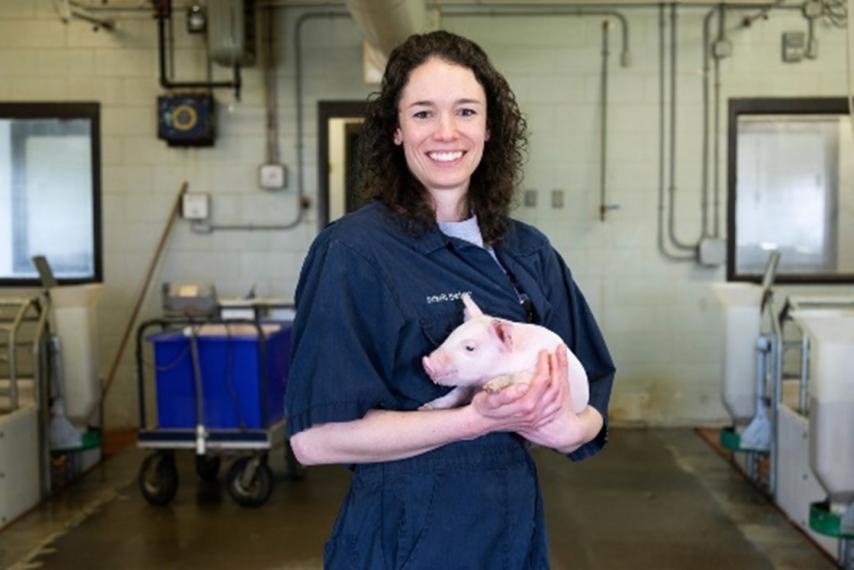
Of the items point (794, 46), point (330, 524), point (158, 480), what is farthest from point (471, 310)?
point (794, 46)

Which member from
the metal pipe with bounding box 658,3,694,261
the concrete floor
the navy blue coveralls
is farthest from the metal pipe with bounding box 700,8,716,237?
the navy blue coveralls

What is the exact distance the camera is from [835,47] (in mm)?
6180

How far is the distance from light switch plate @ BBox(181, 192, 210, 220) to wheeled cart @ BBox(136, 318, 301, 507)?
1.84m

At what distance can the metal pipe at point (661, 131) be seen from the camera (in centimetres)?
622

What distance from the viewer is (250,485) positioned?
451cm

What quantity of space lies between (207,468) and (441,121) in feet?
13.1

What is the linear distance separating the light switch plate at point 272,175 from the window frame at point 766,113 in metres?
3.02

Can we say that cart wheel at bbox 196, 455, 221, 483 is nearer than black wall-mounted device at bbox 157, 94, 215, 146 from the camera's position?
Yes

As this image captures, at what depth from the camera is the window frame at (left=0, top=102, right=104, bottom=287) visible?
6.23 metres

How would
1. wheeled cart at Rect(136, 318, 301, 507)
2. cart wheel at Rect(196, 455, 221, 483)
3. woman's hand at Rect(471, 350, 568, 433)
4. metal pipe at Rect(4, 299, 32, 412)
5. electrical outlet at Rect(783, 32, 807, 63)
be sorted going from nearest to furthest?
woman's hand at Rect(471, 350, 568, 433) < metal pipe at Rect(4, 299, 32, 412) < wheeled cart at Rect(136, 318, 301, 507) < cart wheel at Rect(196, 455, 221, 483) < electrical outlet at Rect(783, 32, 807, 63)

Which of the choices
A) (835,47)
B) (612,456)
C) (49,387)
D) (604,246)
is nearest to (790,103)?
(835,47)

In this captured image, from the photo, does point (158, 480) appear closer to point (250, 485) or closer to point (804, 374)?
point (250, 485)

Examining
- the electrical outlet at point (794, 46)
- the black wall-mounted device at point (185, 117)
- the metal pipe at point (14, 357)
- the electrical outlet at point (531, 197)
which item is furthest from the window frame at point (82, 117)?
the electrical outlet at point (794, 46)

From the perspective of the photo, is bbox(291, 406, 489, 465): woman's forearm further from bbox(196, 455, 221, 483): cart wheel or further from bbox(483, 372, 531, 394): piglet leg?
bbox(196, 455, 221, 483): cart wheel
